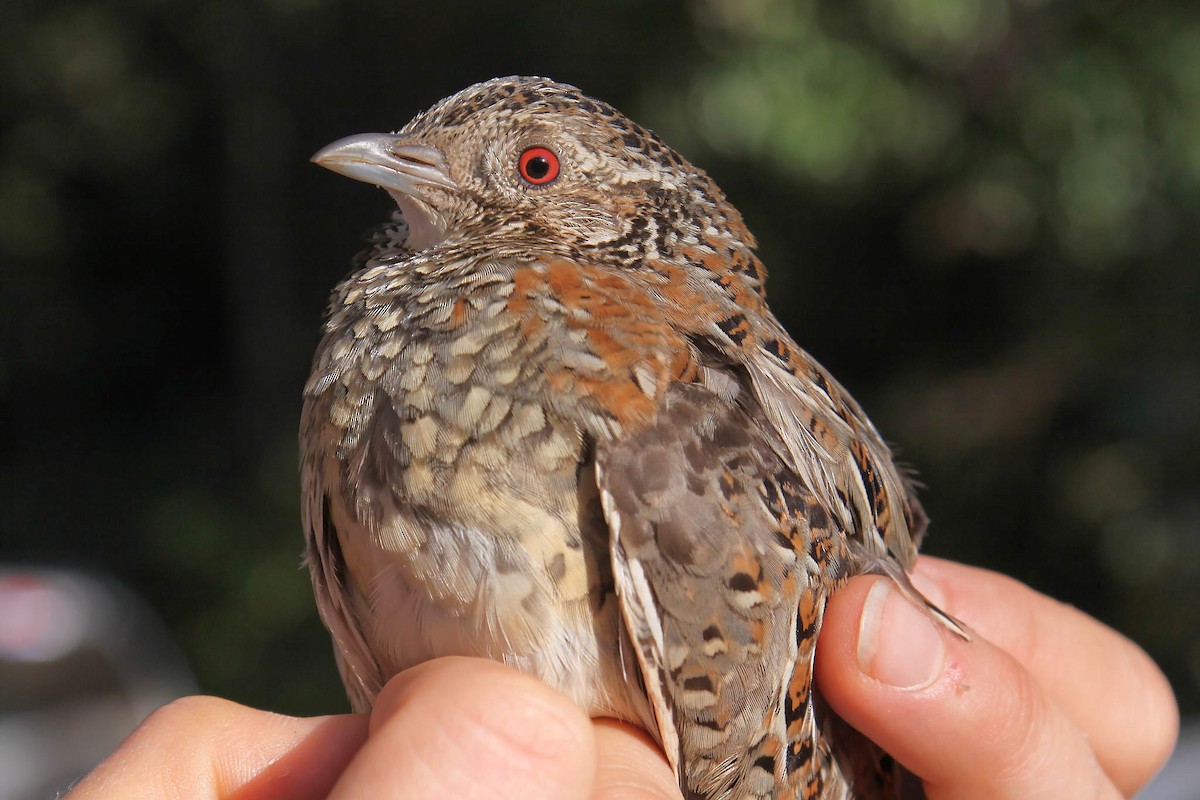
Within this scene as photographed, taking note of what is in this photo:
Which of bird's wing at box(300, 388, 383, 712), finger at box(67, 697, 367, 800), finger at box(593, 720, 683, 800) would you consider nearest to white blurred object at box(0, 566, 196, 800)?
finger at box(67, 697, 367, 800)

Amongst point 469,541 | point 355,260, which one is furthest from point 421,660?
point 355,260

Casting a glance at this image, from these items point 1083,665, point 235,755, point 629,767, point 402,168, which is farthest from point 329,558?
point 1083,665

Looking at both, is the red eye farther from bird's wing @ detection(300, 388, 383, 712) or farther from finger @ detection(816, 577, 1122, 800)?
finger @ detection(816, 577, 1122, 800)

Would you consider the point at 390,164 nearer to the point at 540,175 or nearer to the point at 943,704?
the point at 540,175

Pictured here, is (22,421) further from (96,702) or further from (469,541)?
(469,541)

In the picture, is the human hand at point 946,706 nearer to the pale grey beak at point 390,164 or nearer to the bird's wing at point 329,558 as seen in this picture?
the bird's wing at point 329,558

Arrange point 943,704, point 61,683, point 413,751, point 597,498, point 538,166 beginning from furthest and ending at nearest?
point 61,683 < point 538,166 < point 943,704 < point 597,498 < point 413,751

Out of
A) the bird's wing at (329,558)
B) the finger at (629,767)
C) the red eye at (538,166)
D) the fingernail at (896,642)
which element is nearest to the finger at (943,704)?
the fingernail at (896,642)
